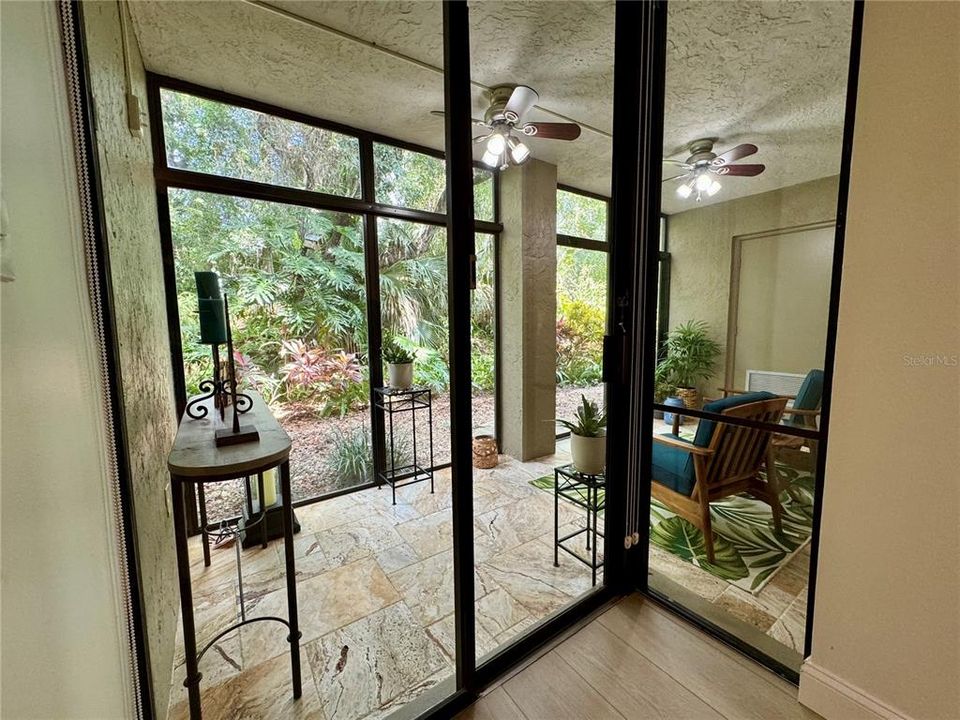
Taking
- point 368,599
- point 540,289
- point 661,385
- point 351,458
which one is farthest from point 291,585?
point 540,289

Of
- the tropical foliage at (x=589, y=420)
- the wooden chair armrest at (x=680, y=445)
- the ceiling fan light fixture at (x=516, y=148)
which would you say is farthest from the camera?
the ceiling fan light fixture at (x=516, y=148)

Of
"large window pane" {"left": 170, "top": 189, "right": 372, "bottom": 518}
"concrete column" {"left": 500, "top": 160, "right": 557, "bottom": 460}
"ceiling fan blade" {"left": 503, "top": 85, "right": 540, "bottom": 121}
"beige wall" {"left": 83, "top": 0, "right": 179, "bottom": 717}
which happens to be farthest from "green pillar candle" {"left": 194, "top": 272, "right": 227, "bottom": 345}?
"concrete column" {"left": 500, "top": 160, "right": 557, "bottom": 460}

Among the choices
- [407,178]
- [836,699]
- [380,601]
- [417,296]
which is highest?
[407,178]

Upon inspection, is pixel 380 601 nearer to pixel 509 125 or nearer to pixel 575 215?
pixel 509 125

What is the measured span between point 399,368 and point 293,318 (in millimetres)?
751

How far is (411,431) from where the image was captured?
10.1 feet

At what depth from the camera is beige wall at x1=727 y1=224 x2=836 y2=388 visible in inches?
51.8

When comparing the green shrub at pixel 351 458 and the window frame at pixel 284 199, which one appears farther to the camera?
the green shrub at pixel 351 458

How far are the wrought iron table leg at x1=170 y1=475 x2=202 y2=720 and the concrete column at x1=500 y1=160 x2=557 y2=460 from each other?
101 inches

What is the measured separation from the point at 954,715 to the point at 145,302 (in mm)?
2812

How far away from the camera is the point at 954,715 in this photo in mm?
1027

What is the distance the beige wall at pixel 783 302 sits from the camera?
1.31 metres

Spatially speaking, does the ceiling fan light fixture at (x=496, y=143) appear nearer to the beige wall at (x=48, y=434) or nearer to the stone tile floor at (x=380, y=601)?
the beige wall at (x=48, y=434)

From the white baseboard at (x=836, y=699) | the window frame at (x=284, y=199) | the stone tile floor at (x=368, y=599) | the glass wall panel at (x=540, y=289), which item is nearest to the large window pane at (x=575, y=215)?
the glass wall panel at (x=540, y=289)
